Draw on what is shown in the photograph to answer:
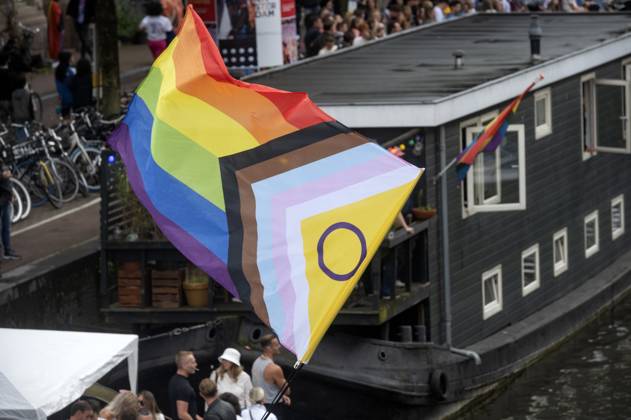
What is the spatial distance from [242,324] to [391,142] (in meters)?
2.84

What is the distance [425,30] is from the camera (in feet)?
100

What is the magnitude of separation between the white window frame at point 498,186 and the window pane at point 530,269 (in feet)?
5.92

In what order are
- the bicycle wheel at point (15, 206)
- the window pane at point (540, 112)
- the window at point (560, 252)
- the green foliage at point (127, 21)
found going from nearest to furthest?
the bicycle wheel at point (15, 206) < the window pane at point (540, 112) < the window at point (560, 252) < the green foliage at point (127, 21)

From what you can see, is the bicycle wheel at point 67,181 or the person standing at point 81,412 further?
the bicycle wheel at point 67,181

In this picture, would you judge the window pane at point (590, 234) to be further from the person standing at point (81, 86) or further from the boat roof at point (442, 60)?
the person standing at point (81, 86)

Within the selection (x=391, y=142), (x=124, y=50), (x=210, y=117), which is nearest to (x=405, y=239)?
(x=391, y=142)

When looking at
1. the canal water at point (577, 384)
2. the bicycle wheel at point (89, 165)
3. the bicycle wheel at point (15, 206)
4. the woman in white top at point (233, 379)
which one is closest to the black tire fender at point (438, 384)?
the canal water at point (577, 384)

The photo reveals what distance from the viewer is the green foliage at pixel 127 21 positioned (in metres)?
42.6

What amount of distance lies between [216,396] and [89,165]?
36.9 ft

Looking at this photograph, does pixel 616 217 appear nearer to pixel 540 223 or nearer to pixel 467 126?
pixel 540 223

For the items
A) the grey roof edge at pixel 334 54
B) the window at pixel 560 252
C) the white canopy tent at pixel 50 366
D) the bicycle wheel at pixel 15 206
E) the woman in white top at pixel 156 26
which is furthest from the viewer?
the woman in white top at pixel 156 26

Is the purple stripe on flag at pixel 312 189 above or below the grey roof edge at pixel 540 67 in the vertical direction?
above

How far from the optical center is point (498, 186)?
23609 mm

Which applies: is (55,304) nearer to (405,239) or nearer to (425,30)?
(405,239)
